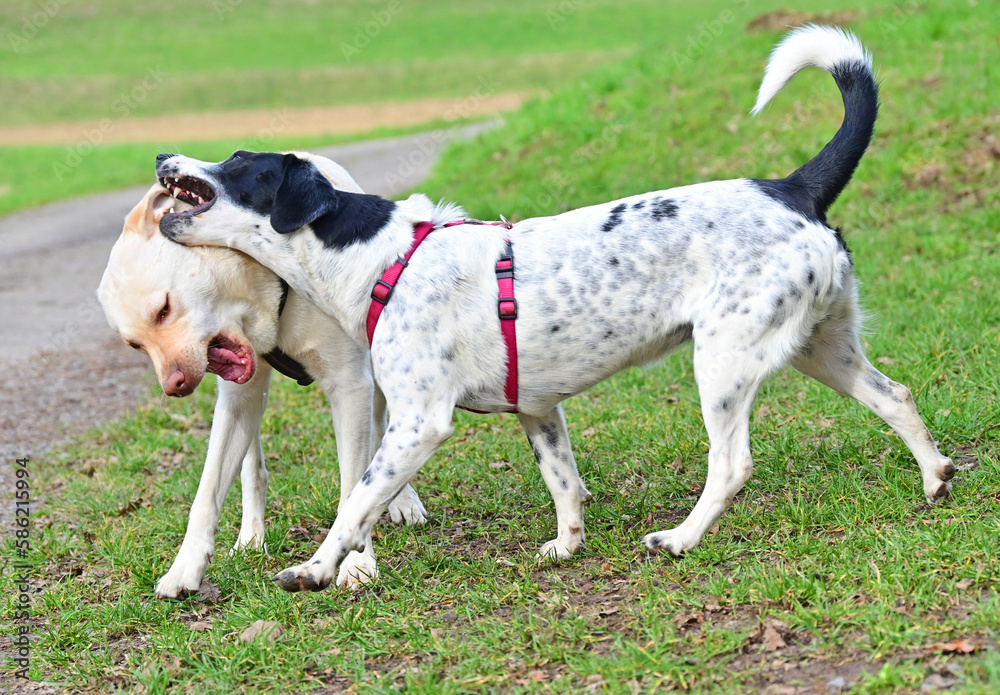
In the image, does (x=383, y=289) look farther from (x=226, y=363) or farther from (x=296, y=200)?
(x=226, y=363)

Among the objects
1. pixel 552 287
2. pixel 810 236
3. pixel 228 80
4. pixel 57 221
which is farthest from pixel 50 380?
pixel 228 80

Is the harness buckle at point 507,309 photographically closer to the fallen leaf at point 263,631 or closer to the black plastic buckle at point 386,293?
the black plastic buckle at point 386,293

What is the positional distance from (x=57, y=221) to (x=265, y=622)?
1372cm

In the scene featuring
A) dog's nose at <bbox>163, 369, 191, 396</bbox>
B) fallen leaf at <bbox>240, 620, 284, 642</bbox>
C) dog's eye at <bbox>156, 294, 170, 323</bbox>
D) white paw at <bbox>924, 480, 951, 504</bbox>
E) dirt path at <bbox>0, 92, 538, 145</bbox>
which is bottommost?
dirt path at <bbox>0, 92, 538, 145</bbox>

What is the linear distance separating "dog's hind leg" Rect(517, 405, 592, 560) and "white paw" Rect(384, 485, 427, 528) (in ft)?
2.34

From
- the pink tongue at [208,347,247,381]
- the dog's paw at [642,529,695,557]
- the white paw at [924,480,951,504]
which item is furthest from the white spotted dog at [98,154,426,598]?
the white paw at [924,480,951,504]

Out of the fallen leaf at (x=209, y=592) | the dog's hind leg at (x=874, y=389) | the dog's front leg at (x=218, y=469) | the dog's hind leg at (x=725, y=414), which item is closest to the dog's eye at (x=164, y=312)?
the dog's front leg at (x=218, y=469)

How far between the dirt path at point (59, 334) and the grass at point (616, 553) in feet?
2.14

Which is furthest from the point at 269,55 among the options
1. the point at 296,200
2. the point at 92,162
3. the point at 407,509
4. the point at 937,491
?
the point at 937,491

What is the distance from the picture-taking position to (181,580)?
4000 mm

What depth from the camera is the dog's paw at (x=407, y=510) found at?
4629 millimetres

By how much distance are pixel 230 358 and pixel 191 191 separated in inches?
25.9

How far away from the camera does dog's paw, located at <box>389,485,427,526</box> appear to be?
15.2 feet

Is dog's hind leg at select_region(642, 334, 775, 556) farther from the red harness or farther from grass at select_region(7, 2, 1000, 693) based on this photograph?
the red harness
